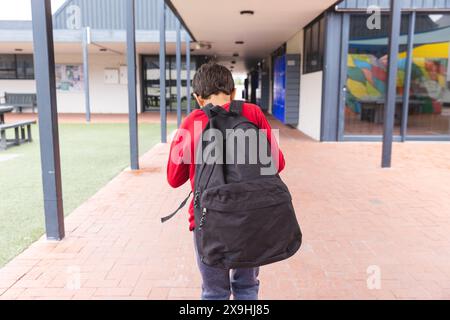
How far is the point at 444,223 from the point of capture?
4098 mm

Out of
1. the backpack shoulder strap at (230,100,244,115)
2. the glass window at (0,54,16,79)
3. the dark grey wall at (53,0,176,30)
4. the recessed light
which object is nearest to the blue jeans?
the backpack shoulder strap at (230,100,244,115)

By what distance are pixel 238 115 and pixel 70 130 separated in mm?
11210

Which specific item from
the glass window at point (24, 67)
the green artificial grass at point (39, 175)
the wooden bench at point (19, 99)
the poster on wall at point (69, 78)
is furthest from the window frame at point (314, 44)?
the glass window at point (24, 67)

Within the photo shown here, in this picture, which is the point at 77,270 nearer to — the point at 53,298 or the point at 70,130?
the point at 53,298

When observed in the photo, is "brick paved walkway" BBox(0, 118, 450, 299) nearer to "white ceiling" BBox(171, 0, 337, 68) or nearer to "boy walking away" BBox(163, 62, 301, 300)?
"boy walking away" BBox(163, 62, 301, 300)

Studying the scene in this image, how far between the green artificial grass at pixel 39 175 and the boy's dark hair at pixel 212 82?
2.24 meters

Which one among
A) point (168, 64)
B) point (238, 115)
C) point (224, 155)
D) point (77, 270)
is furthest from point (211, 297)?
point (168, 64)

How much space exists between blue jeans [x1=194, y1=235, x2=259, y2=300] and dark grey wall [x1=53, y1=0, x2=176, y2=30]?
1540 cm

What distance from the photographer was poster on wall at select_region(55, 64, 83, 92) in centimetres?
1934

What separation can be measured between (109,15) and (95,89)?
3915mm

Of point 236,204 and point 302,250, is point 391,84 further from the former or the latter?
point 236,204

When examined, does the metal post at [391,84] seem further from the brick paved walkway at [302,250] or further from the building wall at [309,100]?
the building wall at [309,100]

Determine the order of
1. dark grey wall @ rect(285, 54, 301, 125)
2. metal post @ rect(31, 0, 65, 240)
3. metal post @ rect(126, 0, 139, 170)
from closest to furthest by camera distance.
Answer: metal post @ rect(31, 0, 65, 240) → metal post @ rect(126, 0, 139, 170) → dark grey wall @ rect(285, 54, 301, 125)
